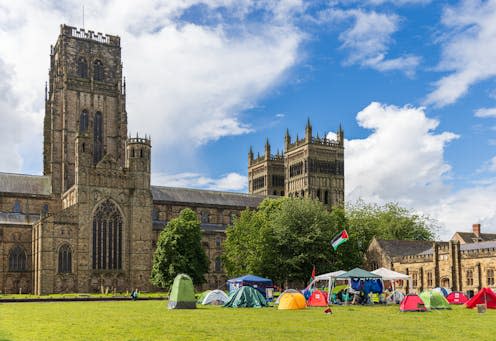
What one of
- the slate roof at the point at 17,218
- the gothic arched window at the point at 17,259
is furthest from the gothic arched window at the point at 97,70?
the gothic arched window at the point at 17,259

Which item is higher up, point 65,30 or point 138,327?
point 65,30

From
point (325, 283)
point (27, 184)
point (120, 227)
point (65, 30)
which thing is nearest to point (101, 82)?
point (65, 30)

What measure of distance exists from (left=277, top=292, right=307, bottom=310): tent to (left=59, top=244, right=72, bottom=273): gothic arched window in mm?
45593

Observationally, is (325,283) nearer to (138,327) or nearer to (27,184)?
(27,184)

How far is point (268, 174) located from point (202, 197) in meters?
35.5

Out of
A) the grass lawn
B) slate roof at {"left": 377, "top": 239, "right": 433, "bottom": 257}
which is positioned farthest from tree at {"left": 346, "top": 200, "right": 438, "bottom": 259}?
the grass lawn

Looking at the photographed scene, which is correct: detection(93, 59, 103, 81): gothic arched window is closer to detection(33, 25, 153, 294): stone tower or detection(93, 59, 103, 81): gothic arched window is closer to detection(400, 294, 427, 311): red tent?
detection(33, 25, 153, 294): stone tower

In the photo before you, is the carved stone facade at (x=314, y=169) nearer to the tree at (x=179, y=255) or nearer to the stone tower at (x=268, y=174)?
the stone tower at (x=268, y=174)

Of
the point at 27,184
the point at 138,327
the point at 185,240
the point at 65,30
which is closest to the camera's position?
the point at 138,327

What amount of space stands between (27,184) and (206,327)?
73233 mm

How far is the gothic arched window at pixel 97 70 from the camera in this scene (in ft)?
338

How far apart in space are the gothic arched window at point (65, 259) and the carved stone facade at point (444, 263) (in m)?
37.3

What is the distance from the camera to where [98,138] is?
100750mm

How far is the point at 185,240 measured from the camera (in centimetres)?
7200
